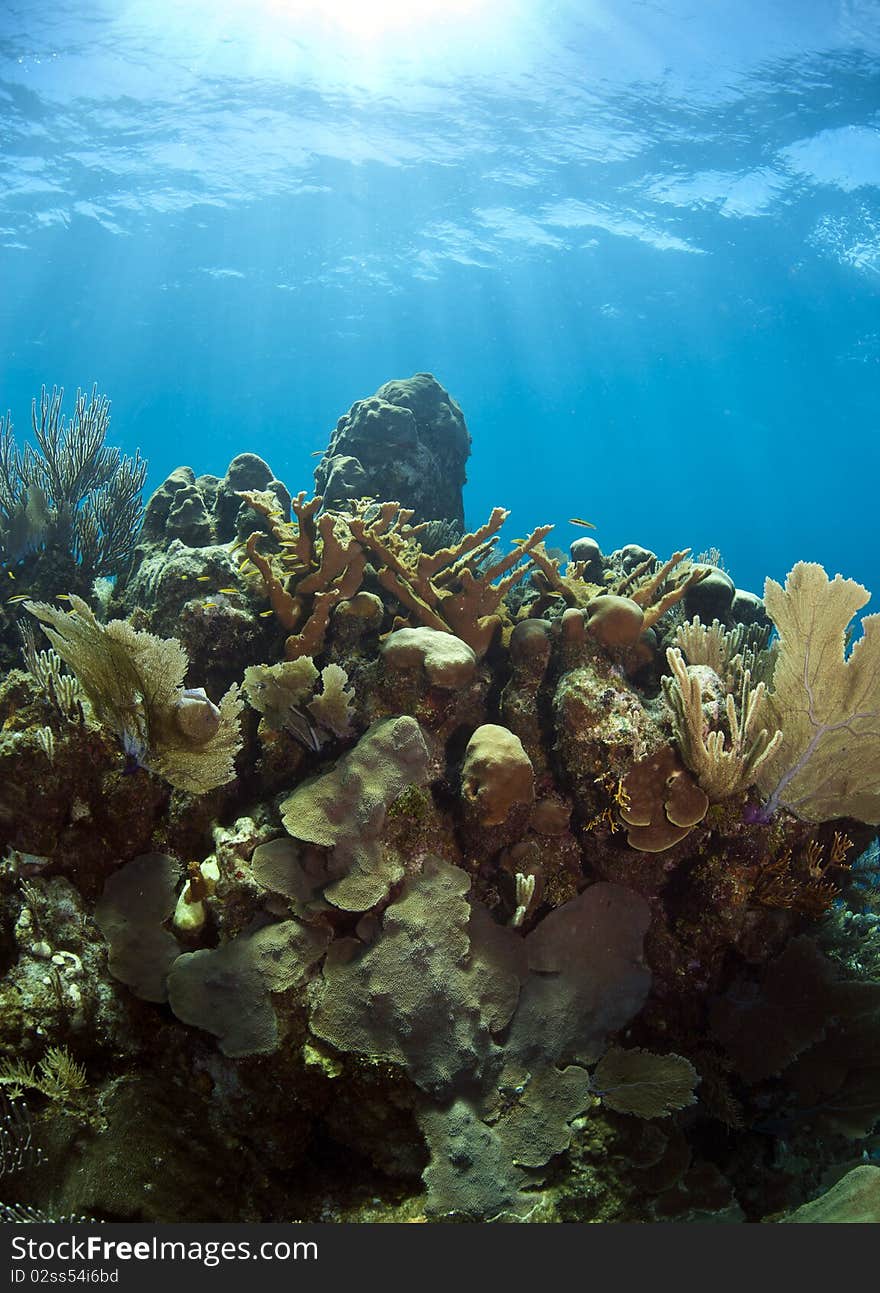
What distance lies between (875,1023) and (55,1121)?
17.4 ft

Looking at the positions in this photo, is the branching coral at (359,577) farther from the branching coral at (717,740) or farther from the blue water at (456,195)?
the blue water at (456,195)

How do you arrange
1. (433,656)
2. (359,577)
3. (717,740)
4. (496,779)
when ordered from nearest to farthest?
(717,740)
(496,779)
(433,656)
(359,577)

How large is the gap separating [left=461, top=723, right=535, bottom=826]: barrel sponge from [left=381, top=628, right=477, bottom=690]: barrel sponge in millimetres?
537

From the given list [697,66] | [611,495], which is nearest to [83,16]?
[697,66]

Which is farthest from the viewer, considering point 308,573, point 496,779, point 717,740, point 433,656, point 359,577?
point 308,573

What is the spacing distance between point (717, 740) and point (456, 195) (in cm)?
3011

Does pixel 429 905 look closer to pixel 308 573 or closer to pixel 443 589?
pixel 443 589

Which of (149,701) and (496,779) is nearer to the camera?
(149,701)

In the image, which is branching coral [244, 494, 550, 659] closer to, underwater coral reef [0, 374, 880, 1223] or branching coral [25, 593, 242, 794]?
underwater coral reef [0, 374, 880, 1223]

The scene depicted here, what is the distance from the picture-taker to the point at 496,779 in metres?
4.27

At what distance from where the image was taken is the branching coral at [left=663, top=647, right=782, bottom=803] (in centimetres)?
413

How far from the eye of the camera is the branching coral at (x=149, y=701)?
3.97 metres

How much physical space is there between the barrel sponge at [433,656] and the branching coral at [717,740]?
1.47m

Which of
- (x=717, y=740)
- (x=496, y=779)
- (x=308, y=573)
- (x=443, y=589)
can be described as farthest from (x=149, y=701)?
(x=717, y=740)
